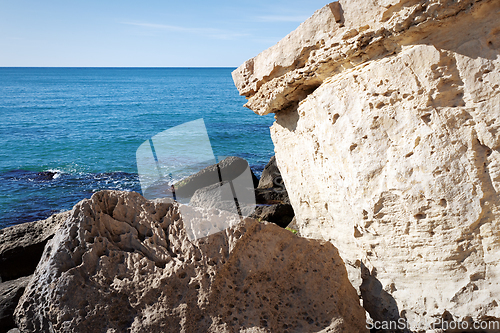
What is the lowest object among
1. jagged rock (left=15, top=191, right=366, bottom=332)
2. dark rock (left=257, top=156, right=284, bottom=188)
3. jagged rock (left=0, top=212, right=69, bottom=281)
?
jagged rock (left=15, top=191, right=366, bottom=332)

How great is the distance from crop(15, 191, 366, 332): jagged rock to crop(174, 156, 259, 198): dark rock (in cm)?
671

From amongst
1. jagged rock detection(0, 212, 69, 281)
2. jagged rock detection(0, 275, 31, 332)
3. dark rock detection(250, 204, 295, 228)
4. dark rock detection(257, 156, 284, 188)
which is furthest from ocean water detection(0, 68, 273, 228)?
jagged rock detection(0, 275, 31, 332)

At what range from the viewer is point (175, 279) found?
8.96 feet

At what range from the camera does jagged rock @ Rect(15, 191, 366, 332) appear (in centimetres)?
263

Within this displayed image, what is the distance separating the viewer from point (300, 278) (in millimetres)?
2943

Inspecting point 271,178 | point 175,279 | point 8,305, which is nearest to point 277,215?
point 271,178

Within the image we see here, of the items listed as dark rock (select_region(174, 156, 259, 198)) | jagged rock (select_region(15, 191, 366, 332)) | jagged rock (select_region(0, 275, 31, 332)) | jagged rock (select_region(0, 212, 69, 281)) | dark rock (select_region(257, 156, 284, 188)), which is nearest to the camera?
jagged rock (select_region(15, 191, 366, 332))

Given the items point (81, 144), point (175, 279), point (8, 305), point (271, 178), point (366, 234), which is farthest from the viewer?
point (81, 144)

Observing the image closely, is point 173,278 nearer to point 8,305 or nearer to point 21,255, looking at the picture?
point 8,305

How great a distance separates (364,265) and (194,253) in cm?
175

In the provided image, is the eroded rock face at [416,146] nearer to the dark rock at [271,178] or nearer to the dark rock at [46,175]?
the dark rock at [271,178]

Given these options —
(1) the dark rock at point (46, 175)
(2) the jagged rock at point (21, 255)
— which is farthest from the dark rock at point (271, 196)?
(1) the dark rock at point (46, 175)

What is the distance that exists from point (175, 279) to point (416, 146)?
2.15 meters

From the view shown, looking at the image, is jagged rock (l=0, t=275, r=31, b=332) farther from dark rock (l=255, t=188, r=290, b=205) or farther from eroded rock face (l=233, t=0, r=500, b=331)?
dark rock (l=255, t=188, r=290, b=205)
